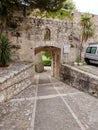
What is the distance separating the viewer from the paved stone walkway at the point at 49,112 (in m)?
5.42

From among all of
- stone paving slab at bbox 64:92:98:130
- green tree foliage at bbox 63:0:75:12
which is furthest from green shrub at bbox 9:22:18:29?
green tree foliage at bbox 63:0:75:12

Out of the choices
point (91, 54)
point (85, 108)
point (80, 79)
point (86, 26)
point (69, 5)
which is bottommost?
point (85, 108)

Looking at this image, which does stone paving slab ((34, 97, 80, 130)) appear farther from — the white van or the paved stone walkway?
the white van

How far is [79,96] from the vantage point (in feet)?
29.6

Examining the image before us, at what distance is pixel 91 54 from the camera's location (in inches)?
512

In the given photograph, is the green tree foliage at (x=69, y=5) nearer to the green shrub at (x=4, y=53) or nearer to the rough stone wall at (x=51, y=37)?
the rough stone wall at (x=51, y=37)

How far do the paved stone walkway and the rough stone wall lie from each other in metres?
4.51

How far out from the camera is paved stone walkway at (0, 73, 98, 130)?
213 inches

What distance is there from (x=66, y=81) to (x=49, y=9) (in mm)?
4933

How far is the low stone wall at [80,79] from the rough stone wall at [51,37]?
144 centimetres

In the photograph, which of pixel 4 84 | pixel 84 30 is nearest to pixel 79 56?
pixel 84 30

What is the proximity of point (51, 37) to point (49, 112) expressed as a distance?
7684 mm

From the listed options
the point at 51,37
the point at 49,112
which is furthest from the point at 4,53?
the point at 49,112

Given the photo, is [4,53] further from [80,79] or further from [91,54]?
[91,54]
